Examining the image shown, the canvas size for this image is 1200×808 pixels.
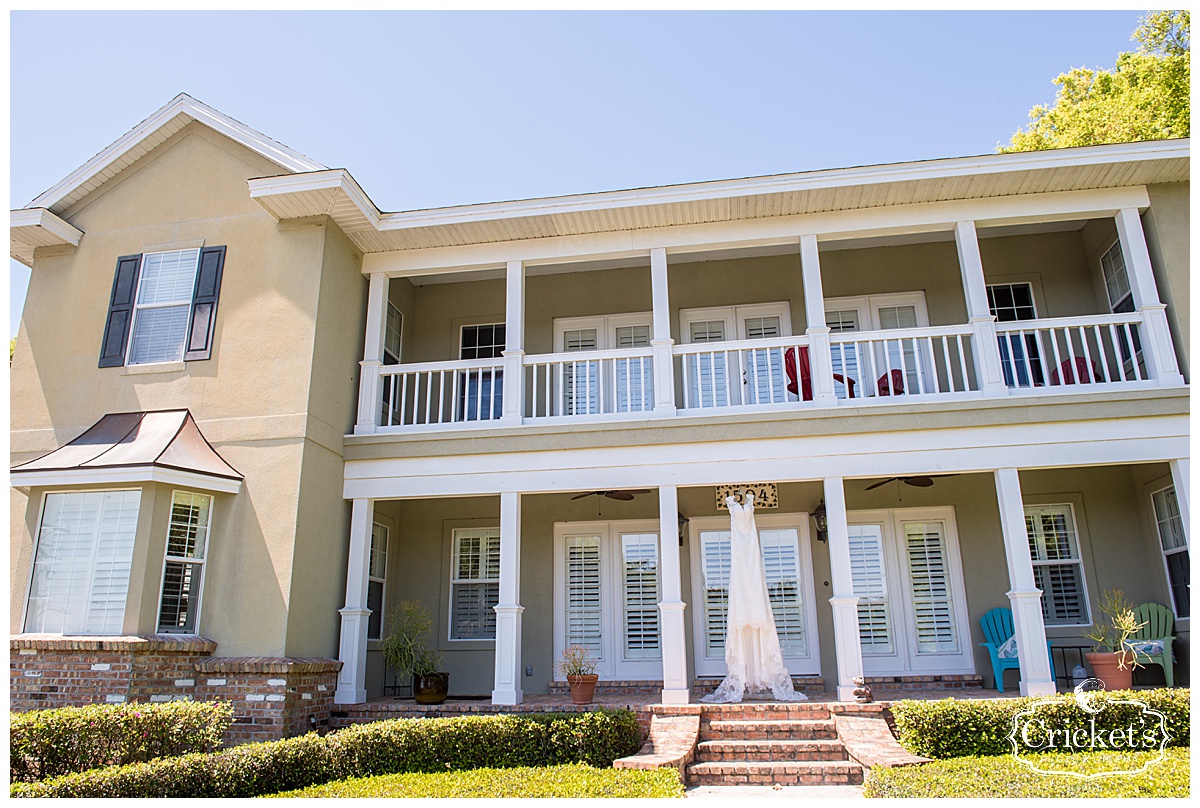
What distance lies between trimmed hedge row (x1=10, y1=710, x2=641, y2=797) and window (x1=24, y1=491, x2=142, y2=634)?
2771 millimetres

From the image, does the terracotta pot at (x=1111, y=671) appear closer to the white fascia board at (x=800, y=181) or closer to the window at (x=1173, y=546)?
the window at (x=1173, y=546)

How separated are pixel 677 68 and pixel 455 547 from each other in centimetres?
703

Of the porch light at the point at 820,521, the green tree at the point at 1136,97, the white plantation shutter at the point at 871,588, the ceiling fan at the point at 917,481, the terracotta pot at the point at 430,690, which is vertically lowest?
the terracotta pot at the point at 430,690

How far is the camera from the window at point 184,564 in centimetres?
887

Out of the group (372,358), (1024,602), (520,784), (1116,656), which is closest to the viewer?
(520,784)

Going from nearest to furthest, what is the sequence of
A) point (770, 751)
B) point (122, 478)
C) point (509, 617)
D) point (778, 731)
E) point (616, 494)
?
1. point (770, 751)
2. point (778, 731)
3. point (122, 478)
4. point (509, 617)
5. point (616, 494)

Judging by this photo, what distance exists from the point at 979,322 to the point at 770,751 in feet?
17.1

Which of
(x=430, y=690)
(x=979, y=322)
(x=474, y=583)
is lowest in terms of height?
(x=430, y=690)

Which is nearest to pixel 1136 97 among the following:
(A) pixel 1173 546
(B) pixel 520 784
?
(A) pixel 1173 546

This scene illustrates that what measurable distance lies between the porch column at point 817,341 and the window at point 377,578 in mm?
5892

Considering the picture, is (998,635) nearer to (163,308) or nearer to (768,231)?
(768,231)

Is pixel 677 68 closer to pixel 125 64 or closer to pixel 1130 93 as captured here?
pixel 125 64

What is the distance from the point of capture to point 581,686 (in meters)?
9.00

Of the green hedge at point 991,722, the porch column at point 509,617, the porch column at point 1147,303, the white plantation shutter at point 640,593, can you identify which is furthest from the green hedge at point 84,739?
the porch column at point 1147,303
